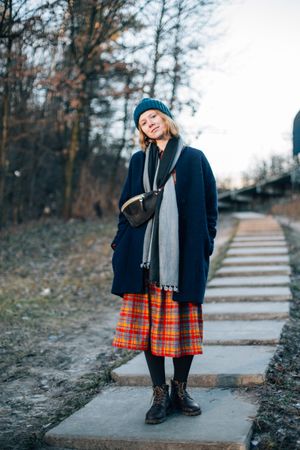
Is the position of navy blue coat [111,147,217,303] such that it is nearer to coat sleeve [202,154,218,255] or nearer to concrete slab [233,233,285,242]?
coat sleeve [202,154,218,255]

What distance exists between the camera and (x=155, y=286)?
3012mm

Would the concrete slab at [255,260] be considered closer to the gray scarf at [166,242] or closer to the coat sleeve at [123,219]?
the coat sleeve at [123,219]

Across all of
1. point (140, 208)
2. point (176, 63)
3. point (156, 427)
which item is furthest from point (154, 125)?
point (176, 63)

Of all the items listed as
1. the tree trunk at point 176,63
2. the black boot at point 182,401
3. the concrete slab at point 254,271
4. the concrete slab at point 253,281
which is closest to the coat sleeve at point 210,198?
the black boot at point 182,401

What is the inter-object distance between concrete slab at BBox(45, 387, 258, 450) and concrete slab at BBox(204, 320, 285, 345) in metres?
1.00

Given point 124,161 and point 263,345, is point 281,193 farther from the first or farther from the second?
point 263,345

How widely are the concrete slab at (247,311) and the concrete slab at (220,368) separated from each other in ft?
3.32

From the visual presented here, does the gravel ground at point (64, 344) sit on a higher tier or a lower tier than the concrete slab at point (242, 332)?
lower

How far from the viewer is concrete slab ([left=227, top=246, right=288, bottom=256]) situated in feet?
28.1

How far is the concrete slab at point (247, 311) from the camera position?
5.16 metres

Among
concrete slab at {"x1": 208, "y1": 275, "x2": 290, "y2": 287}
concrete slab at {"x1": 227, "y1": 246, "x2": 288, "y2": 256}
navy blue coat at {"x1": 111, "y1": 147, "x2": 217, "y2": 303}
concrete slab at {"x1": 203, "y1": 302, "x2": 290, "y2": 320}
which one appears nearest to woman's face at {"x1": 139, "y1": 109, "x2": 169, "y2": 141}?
navy blue coat at {"x1": 111, "y1": 147, "x2": 217, "y2": 303}

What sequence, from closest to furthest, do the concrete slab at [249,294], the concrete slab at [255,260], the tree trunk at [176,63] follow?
the concrete slab at [249,294] → the concrete slab at [255,260] → the tree trunk at [176,63]

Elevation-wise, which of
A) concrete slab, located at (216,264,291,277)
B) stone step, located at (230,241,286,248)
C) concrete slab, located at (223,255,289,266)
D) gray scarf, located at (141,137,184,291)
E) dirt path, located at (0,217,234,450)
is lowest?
dirt path, located at (0,217,234,450)

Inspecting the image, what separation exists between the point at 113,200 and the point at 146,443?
536 inches
